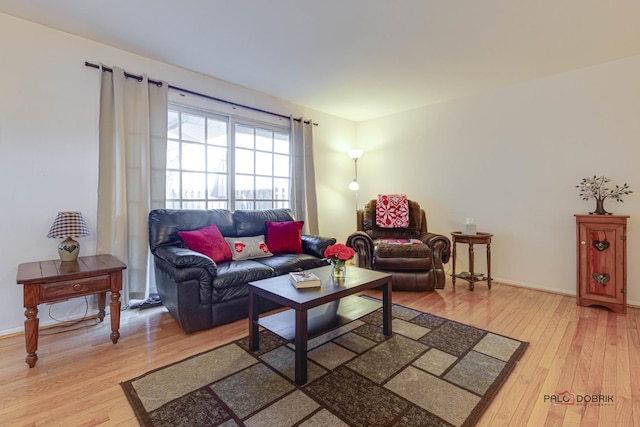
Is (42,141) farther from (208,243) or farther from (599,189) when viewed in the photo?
(599,189)

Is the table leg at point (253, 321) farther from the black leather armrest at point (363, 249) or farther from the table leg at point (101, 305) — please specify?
the black leather armrest at point (363, 249)

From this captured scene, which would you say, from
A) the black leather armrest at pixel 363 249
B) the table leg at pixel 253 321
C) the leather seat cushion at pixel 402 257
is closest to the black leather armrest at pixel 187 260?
the table leg at pixel 253 321

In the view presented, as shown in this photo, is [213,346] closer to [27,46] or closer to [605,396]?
[605,396]

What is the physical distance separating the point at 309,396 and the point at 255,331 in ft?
2.08

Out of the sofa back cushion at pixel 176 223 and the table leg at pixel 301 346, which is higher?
the sofa back cushion at pixel 176 223

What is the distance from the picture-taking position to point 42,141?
2395 millimetres

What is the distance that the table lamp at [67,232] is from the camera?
2217mm

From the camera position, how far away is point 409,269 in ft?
10.7

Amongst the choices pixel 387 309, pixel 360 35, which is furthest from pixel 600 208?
pixel 360 35

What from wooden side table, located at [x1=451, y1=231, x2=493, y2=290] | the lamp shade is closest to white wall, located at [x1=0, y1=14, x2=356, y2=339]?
the lamp shade

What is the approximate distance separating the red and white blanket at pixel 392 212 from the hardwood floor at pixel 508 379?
3.98ft

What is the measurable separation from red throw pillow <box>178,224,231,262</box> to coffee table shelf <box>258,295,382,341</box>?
0.93m

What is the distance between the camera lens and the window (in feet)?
10.5

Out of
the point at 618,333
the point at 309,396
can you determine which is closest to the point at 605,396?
the point at 618,333
